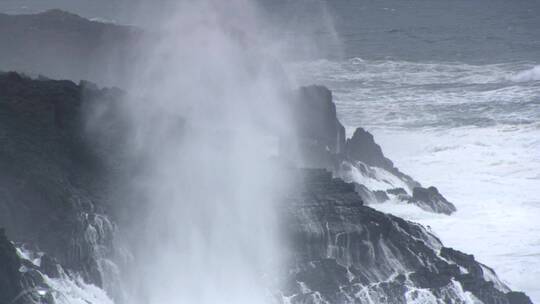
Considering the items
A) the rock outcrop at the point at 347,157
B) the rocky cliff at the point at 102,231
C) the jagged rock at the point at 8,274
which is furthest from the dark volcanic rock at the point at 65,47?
the jagged rock at the point at 8,274

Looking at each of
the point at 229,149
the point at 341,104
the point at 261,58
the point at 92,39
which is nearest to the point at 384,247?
the point at 229,149

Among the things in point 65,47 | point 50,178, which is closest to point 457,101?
point 65,47

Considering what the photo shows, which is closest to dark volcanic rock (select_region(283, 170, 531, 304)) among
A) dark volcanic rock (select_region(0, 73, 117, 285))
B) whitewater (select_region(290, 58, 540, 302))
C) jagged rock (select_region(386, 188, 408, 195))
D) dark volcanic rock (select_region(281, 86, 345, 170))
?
whitewater (select_region(290, 58, 540, 302))

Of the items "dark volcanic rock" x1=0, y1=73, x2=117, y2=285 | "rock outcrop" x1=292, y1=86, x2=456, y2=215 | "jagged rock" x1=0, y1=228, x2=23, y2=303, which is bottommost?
"jagged rock" x1=0, y1=228, x2=23, y2=303

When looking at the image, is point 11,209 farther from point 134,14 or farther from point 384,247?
point 134,14

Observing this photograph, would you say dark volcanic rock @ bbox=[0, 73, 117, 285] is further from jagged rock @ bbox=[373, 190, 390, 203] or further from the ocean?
jagged rock @ bbox=[373, 190, 390, 203]

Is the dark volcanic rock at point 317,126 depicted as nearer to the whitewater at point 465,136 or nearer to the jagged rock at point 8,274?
the whitewater at point 465,136
